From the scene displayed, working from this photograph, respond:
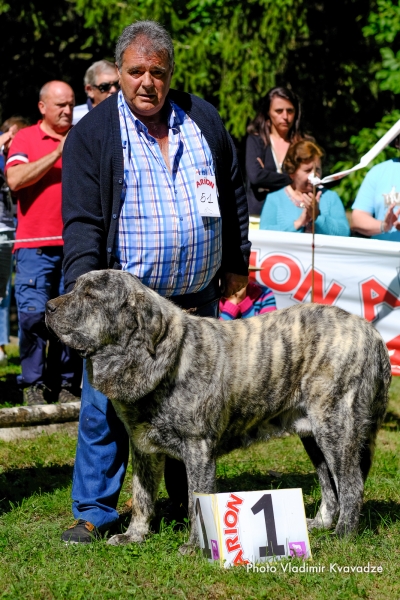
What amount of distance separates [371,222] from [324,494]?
9.77ft

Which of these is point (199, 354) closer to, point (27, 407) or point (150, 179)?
point (150, 179)

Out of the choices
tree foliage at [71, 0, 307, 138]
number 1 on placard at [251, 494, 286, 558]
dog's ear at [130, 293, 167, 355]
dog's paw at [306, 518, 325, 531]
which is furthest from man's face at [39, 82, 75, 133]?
tree foliage at [71, 0, 307, 138]

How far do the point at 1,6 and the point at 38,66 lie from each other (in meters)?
2.96

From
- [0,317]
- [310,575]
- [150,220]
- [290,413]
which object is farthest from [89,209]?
[0,317]

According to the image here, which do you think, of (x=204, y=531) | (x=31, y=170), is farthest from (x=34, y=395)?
(x=204, y=531)

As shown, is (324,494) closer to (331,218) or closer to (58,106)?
(331,218)

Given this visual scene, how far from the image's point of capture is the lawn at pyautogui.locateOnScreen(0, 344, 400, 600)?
3963mm

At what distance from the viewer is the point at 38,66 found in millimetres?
17781

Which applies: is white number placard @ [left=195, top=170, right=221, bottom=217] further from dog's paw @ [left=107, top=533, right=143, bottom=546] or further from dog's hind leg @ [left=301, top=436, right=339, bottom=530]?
dog's paw @ [left=107, top=533, right=143, bottom=546]

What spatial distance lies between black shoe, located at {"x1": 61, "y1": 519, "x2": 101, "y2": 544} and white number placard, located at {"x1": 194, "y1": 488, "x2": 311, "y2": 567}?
2.30 ft

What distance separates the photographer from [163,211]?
4.33 metres

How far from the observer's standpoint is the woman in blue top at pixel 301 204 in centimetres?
782

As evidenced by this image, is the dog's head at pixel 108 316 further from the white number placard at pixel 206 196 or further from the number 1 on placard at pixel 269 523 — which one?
the number 1 on placard at pixel 269 523

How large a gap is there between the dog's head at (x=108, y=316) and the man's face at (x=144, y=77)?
0.88 m
